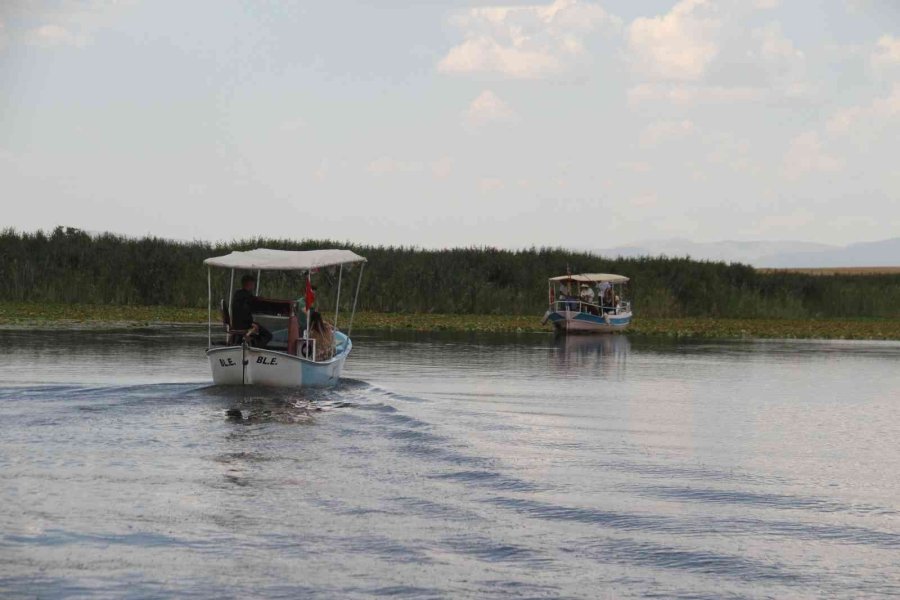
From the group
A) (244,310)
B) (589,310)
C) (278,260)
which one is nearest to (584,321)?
(589,310)

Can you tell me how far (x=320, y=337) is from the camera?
76.6 ft

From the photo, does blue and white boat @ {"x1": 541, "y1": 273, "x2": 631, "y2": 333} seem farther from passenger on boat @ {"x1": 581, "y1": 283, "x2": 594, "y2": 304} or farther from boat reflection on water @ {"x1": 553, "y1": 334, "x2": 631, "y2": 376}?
boat reflection on water @ {"x1": 553, "y1": 334, "x2": 631, "y2": 376}

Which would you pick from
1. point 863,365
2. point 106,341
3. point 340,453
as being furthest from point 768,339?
point 340,453

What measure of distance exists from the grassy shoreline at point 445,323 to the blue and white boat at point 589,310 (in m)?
0.80

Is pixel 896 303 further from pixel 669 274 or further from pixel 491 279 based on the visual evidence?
Answer: pixel 491 279

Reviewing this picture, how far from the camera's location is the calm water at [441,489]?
9562 millimetres

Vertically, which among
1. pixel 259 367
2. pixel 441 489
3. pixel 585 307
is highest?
pixel 585 307

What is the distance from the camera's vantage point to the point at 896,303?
65.5 m

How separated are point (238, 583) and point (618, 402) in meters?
13.8

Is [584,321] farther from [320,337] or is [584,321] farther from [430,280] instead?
[320,337]

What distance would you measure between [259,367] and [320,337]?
6.80 ft

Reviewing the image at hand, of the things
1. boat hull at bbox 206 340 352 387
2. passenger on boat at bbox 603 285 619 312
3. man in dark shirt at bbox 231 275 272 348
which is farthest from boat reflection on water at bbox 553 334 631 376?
man in dark shirt at bbox 231 275 272 348

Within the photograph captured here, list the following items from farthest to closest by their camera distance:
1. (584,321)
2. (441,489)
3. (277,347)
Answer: (584,321)
(277,347)
(441,489)

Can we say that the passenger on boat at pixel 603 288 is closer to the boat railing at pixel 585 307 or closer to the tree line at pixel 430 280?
the boat railing at pixel 585 307
